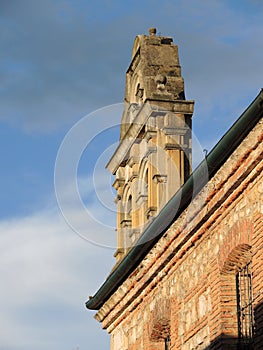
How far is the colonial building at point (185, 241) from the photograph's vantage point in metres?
11.2

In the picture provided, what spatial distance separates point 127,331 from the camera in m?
16.1

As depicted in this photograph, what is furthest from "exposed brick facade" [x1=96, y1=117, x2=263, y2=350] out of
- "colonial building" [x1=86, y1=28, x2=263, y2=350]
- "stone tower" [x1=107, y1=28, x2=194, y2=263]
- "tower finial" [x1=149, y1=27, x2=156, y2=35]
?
"tower finial" [x1=149, y1=27, x2=156, y2=35]

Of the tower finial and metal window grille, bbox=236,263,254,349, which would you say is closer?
metal window grille, bbox=236,263,254,349

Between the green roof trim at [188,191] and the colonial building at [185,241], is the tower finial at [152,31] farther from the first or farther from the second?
the green roof trim at [188,191]

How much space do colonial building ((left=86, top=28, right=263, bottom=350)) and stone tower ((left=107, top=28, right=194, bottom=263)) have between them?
25mm

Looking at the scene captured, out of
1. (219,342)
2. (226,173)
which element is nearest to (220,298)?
(219,342)

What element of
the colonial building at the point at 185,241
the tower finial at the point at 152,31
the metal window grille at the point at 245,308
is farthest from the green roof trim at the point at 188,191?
the tower finial at the point at 152,31

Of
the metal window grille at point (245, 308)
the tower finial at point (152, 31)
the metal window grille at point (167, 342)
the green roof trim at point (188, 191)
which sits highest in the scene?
the tower finial at point (152, 31)

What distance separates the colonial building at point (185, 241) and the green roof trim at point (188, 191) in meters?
0.01

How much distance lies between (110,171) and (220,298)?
9050mm

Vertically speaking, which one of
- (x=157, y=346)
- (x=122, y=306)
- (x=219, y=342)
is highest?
(x=122, y=306)

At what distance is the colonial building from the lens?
11234 millimetres

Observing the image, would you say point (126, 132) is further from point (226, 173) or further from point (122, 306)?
point (226, 173)

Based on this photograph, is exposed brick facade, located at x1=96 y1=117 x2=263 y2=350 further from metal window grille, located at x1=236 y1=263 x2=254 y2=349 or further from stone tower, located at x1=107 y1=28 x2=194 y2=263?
stone tower, located at x1=107 y1=28 x2=194 y2=263
